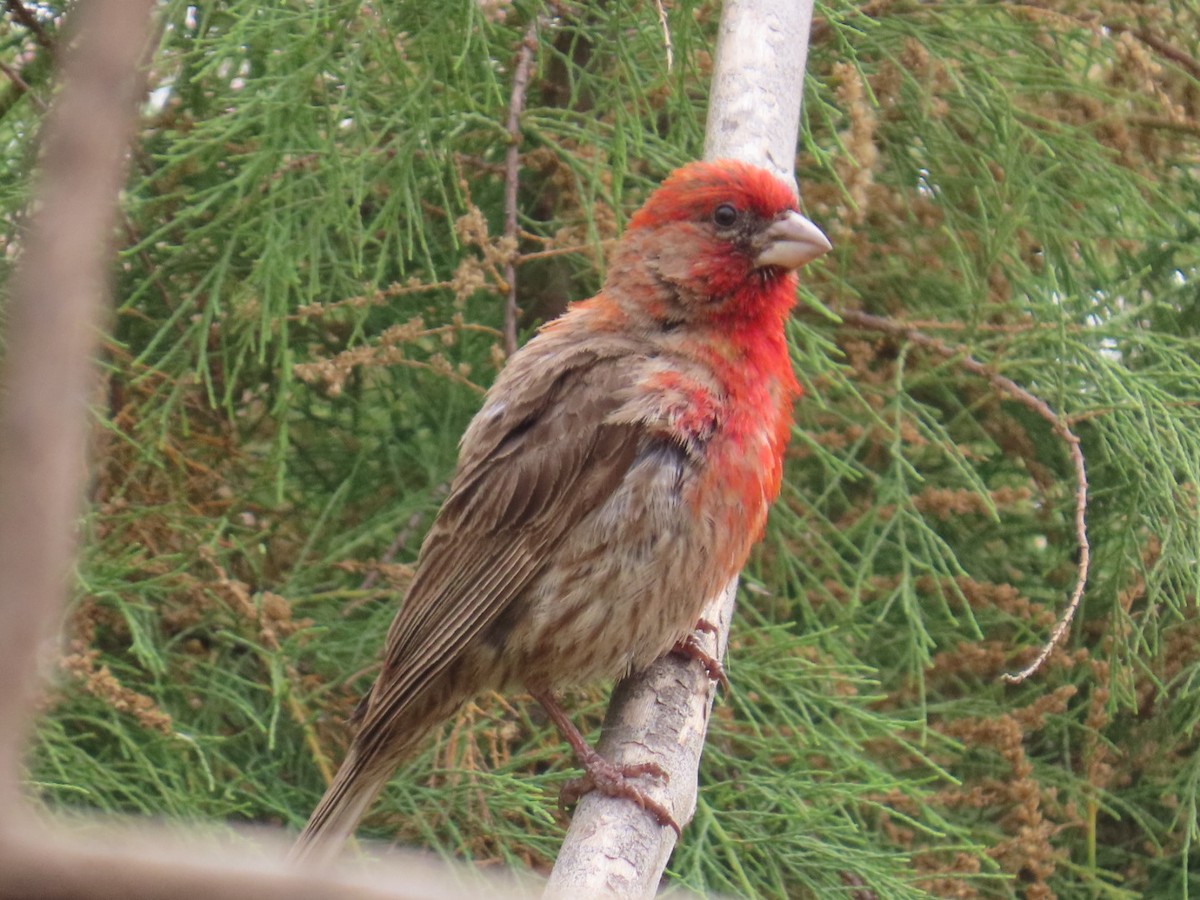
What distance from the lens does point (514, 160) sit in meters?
4.26

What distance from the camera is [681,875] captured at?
3.82m

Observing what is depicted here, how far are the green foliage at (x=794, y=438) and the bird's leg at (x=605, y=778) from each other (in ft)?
0.42

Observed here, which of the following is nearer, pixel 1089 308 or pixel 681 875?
pixel 681 875

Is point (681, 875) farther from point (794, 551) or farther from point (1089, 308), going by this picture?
point (1089, 308)

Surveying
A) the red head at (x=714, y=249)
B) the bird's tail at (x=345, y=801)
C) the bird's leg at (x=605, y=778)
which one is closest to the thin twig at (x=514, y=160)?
the red head at (x=714, y=249)

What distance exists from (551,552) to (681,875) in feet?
3.04

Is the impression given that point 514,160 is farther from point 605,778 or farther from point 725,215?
point 605,778

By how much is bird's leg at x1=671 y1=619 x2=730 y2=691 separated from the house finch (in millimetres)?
34

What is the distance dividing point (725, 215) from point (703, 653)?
48.3 inches

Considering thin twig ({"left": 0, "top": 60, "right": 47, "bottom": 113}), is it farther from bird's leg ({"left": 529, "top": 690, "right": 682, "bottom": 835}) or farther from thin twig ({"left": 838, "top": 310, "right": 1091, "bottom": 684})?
thin twig ({"left": 838, "top": 310, "right": 1091, "bottom": 684})

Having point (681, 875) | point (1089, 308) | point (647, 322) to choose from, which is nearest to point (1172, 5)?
point (1089, 308)

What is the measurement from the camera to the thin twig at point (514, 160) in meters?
4.10

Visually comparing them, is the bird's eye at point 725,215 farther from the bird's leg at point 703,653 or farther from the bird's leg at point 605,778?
the bird's leg at point 605,778

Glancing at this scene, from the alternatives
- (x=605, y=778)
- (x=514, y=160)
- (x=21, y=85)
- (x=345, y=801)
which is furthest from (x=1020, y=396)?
(x=21, y=85)
